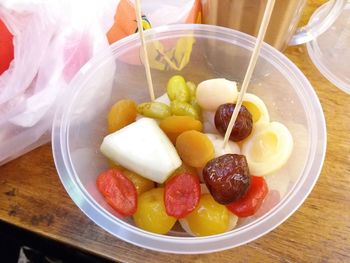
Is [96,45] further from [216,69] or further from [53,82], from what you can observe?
[216,69]

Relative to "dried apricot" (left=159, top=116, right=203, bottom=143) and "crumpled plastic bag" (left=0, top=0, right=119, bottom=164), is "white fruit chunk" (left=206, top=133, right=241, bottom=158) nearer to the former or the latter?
"dried apricot" (left=159, top=116, right=203, bottom=143)

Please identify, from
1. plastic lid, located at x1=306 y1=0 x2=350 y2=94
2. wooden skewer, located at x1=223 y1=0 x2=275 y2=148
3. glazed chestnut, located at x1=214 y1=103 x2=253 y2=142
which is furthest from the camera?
plastic lid, located at x1=306 y1=0 x2=350 y2=94

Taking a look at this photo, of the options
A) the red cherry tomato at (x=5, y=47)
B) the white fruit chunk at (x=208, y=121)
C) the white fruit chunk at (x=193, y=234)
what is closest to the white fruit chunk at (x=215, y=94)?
the white fruit chunk at (x=208, y=121)

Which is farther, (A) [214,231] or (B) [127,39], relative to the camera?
(B) [127,39]

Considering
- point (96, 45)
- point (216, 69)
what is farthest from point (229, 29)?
point (96, 45)

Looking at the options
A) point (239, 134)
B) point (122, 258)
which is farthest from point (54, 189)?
point (239, 134)

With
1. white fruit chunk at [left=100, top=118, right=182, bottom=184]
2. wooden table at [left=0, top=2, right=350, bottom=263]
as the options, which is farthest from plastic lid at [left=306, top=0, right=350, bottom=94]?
white fruit chunk at [left=100, top=118, right=182, bottom=184]

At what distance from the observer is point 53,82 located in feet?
1.72

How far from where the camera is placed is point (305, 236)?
1.56 ft

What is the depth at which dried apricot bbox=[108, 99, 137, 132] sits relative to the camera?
1.73 feet

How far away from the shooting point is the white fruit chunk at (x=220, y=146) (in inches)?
19.2

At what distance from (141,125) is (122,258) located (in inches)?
5.9

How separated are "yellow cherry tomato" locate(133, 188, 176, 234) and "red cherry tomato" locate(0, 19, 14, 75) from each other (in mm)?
235

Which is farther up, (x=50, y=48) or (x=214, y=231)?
(x=50, y=48)
